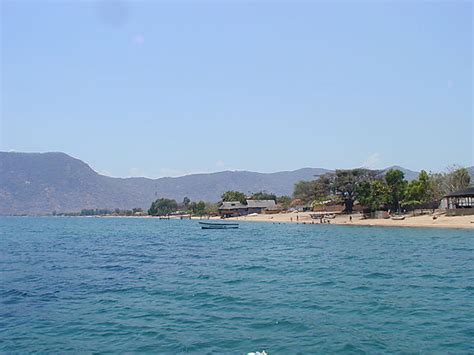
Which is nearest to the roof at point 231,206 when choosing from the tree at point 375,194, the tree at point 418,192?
the tree at point 375,194

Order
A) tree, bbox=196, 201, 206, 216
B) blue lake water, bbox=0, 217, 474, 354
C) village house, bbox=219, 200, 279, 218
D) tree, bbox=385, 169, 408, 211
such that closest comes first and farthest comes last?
blue lake water, bbox=0, 217, 474, 354
tree, bbox=385, 169, 408, 211
village house, bbox=219, 200, 279, 218
tree, bbox=196, 201, 206, 216

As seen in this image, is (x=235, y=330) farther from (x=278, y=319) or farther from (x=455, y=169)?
(x=455, y=169)

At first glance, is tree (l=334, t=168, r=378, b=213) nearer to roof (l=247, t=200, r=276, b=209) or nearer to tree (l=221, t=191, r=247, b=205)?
roof (l=247, t=200, r=276, b=209)

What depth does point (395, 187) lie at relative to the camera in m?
87.6

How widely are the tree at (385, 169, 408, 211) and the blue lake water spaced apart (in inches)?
2063

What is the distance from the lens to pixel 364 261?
33344 mm

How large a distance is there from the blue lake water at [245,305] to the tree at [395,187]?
5240 cm

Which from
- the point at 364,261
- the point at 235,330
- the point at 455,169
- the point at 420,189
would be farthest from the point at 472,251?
the point at 455,169

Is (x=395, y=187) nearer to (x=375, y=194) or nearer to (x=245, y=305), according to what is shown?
(x=375, y=194)

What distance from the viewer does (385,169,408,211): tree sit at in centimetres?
8644

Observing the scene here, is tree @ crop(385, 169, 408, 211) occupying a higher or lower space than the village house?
higher

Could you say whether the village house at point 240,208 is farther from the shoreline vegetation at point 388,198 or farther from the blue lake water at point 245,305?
the blue lake water at point 245,305

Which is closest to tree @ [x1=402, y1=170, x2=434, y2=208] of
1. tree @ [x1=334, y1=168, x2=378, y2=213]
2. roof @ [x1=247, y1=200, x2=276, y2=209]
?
tree @ [x1=334, y1=168, x2=378, y2=213]

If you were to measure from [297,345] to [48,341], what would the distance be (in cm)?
766
